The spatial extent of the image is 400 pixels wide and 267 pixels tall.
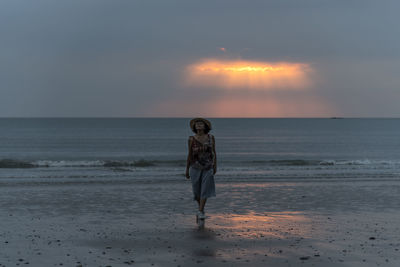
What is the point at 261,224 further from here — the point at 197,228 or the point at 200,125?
the point at 200,125

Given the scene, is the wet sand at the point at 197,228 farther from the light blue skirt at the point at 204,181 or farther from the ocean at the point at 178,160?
the ocean at the point at 178,160

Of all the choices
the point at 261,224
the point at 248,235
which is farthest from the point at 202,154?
the point at 248,235

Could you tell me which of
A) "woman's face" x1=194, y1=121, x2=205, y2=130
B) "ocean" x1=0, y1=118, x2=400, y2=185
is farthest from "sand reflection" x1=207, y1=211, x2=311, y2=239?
"ocean" x1=0, y1=118, x2=400, y2=185

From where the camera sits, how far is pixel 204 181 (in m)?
10.0

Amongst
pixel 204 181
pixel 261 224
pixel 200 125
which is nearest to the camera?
pixel 261 224

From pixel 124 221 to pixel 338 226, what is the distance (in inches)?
156

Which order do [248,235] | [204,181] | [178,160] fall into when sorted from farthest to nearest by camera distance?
[178,160], [204,181], [248,235]

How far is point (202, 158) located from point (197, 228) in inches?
55.6

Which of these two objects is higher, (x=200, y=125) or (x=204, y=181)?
(x=200, y=125)

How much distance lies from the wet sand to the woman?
1.96ft

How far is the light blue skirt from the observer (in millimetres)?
10000

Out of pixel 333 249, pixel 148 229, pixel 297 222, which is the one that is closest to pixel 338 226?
pixel 297 222

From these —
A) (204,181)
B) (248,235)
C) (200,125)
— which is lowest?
(248,235)

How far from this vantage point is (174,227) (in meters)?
9.37
